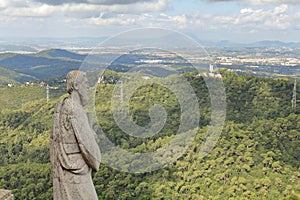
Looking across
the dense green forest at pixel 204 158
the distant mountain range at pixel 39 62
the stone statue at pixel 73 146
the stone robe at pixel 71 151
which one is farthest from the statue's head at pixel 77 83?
the distant mountain range at pixel 39 62

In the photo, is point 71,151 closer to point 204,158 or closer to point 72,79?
point 72,79

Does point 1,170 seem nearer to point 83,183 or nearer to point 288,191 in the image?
point 288,191

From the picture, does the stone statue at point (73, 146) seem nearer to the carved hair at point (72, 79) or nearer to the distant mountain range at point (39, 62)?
the carved hair at point (72, 79)

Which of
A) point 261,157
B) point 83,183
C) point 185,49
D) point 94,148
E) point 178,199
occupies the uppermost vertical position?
point 185,49

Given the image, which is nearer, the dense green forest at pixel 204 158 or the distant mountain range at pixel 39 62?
the dense green forest at pixel 204 158

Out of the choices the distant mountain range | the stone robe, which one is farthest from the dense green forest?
the distant mountain range

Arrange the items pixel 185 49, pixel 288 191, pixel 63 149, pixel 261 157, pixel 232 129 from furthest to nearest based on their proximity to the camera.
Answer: pixel 232 129 < pixel 261 157 < pixel 288 191 < pixel 185 49 < pixel 63 149

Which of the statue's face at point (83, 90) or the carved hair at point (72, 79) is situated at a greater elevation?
the carved hair at point (72, 79)

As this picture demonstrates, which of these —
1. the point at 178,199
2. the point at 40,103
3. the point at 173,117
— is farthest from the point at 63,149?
the point at 40,103
